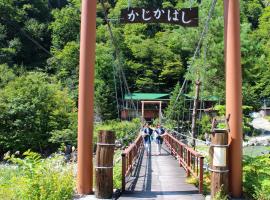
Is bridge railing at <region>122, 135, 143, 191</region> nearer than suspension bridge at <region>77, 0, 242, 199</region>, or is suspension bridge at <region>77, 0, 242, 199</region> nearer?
suspension bridge at <region>77, 0, 242, 199</region>

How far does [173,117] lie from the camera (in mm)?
37000

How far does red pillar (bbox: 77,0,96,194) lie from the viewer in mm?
6474

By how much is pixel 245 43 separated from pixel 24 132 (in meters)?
16.6

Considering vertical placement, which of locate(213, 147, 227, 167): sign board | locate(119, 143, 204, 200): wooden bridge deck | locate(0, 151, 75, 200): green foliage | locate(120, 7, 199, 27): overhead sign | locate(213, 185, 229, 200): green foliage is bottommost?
locate(119, 143, 204, 200): wooden bridge deck

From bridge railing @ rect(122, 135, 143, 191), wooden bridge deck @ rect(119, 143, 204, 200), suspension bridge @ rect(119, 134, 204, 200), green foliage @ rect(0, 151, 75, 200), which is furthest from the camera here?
bridge railing @ rect(122, 135, 143, 191)

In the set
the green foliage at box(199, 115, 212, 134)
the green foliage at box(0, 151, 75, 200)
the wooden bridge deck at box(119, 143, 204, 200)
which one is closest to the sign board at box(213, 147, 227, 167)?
the wooden bridge deck at box(119, 143, 204, 200)

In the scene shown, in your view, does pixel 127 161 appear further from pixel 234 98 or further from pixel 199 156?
pixel 234 98

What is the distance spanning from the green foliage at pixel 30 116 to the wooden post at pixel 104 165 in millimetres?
22732

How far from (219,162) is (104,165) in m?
1.81

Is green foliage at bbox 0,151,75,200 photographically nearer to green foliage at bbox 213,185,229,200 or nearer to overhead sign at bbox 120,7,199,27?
green foliage at bbox 213,185,229,200

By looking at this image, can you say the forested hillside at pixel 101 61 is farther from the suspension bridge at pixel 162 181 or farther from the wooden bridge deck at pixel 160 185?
the wooden bridge deck at pixel 160 185

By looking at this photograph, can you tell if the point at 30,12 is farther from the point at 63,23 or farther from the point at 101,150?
the point at 101,150

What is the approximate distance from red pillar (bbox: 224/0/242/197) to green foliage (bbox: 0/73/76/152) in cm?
2346

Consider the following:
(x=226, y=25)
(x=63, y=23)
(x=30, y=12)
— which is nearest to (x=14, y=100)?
(x=226, y=25)
